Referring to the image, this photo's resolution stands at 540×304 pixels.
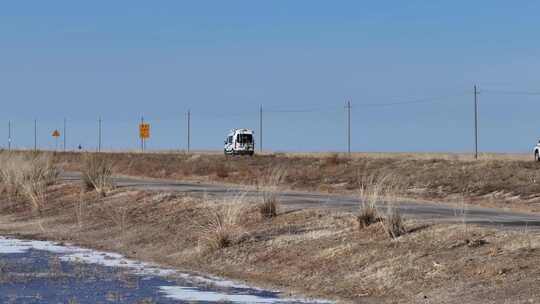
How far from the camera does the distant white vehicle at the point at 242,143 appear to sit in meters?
81.8

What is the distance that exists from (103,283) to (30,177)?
2305cm

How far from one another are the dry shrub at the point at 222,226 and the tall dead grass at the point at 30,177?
12136 mm

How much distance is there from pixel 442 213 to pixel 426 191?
13.7 meters

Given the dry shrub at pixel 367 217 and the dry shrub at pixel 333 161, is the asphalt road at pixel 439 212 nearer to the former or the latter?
the dry shrub at pixel 367 217

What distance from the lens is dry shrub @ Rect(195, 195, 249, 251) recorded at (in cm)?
2341

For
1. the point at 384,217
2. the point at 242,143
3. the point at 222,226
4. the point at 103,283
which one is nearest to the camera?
the point at 103,283

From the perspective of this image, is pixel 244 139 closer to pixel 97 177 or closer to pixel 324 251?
pixel 97 177

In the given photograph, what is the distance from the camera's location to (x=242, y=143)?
82062 millimetres

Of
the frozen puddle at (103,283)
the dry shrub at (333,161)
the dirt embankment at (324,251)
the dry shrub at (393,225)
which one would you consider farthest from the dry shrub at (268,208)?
the dry shrub at (333,161)

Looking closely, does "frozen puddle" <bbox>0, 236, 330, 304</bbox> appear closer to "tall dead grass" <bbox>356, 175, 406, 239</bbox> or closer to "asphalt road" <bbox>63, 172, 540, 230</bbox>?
"tall dead grass" <bbox>356, 175, 406, 239</bbox>

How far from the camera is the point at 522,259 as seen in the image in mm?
17453

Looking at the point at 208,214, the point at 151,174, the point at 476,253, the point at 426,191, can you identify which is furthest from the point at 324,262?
the point at 151,174

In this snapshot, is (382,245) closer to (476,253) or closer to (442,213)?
(476,253)

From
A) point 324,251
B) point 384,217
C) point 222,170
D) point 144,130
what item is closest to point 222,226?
point 324,251
